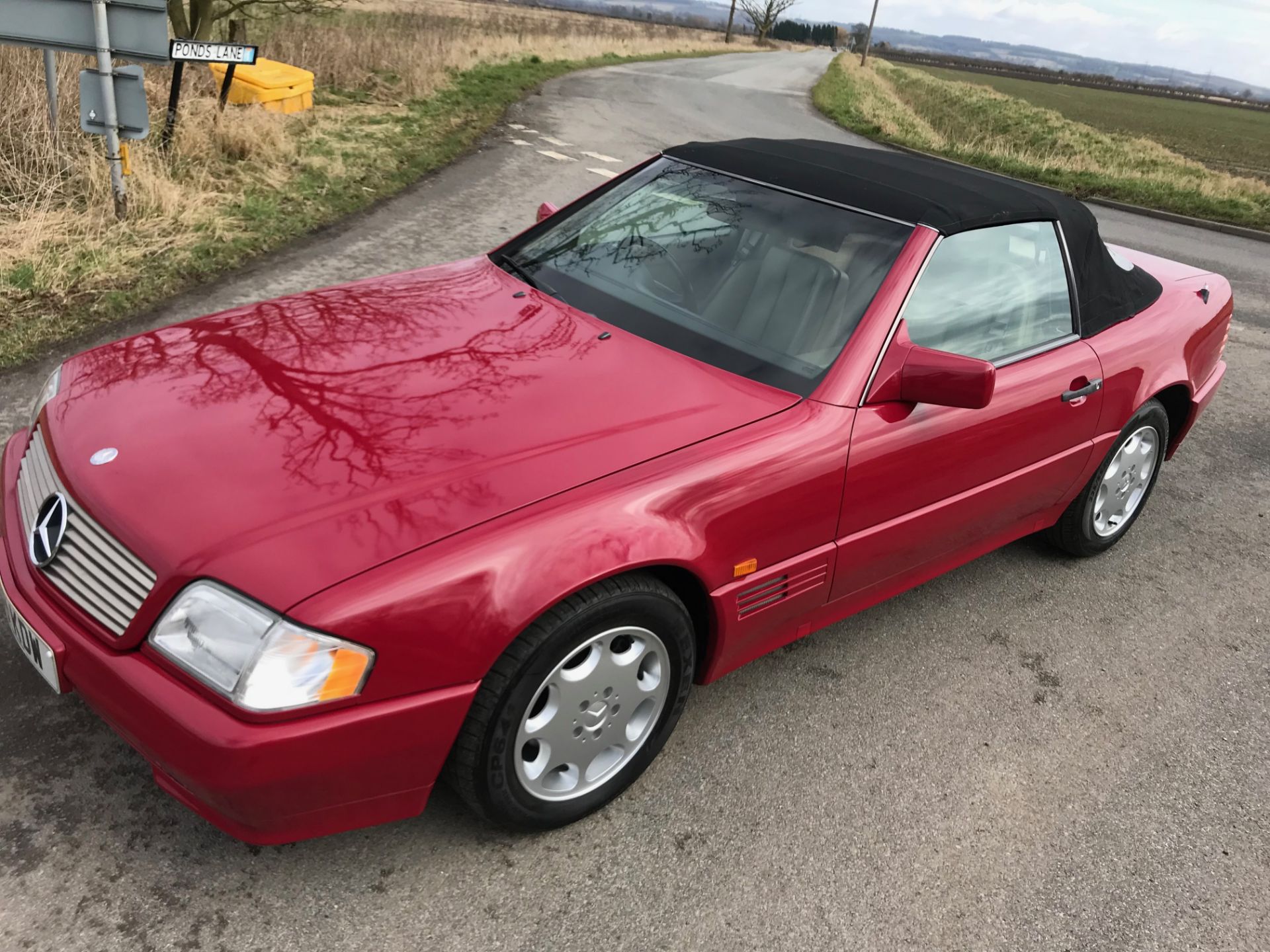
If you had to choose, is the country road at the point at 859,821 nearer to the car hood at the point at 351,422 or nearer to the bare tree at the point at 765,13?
the car hood at the point at 351,422

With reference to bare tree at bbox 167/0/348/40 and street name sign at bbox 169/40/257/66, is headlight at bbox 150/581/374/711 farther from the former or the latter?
bare tree at bbox 167/0/348/40

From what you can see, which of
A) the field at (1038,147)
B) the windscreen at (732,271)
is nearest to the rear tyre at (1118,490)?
the windscreen at (732,271)

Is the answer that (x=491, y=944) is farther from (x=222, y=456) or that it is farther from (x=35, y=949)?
(x=222, y=456)

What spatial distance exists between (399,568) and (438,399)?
0.65m

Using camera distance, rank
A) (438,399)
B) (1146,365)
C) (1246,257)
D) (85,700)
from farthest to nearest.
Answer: (1246,257), (1146,365), (438,399), (85,700)

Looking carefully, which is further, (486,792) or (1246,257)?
(1246,257)

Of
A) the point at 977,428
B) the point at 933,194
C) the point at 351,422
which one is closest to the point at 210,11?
the point at 933,194

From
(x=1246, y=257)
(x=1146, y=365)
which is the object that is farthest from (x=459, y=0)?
(x=1146, y=365)

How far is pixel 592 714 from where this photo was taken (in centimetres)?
244

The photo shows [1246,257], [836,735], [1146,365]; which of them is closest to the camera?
[836,735]

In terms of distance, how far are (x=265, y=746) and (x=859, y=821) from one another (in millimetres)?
1608

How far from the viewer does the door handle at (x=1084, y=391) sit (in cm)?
341

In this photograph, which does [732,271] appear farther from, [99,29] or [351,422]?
[99,29]

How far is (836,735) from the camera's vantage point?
303 centimetres
